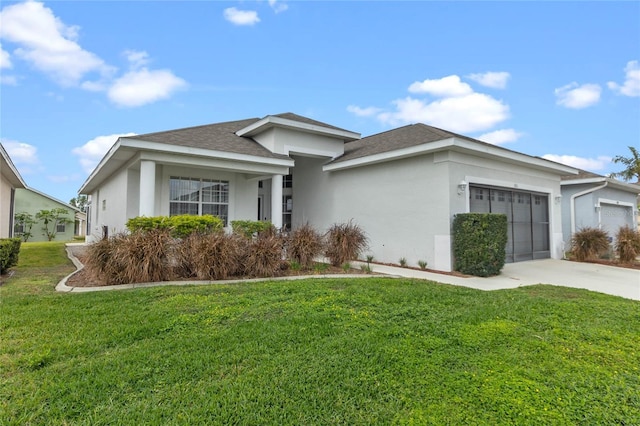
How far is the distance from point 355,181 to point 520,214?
6.35m

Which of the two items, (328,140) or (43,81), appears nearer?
(43,81)

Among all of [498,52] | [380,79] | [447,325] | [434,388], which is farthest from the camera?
[380,79]

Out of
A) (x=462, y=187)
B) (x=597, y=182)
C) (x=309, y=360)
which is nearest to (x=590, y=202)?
(x=597, y=182)

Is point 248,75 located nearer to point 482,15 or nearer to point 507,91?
point 482,15

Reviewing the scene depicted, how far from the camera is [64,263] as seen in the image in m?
9.55

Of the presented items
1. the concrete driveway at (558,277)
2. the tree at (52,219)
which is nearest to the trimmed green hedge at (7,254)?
the concrete driveway at (558,277)

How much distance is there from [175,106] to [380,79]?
9.27 metres

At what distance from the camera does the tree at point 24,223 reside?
27.7 metres

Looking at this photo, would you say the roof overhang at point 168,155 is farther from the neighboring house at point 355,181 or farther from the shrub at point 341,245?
the shrub at point 341,245

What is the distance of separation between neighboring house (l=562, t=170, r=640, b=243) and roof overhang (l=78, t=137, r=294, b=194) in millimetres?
13297

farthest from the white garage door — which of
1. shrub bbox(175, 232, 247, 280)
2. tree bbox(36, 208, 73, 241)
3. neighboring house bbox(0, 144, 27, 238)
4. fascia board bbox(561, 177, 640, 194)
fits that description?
tree bbox(36, 208, 73, 241)

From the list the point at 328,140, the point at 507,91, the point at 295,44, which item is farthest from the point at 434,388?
the point at 507,91

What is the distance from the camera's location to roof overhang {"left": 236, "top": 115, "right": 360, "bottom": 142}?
40.5 feet

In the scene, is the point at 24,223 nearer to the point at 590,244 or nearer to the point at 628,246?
the point at 590,244
